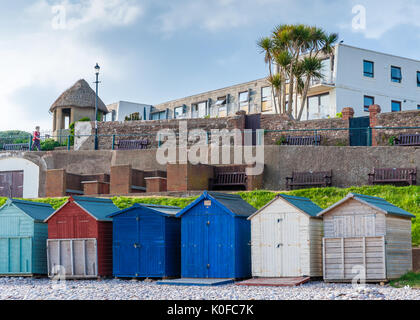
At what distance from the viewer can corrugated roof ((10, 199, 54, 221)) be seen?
63.3 feet

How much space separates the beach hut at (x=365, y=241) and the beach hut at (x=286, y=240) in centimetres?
41

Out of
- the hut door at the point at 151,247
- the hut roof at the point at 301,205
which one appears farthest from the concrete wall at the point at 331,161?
the hut door at the point at 151,247

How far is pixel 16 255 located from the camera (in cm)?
1905

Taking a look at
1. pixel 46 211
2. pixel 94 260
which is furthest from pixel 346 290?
pixel 46 211

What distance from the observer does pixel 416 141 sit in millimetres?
29125

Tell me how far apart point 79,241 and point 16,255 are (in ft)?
6.88

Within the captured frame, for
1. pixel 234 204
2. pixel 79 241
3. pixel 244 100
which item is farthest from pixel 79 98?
pixel 234 204

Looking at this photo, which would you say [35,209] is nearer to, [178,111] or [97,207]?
[97,207]

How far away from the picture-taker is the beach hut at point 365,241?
605 inches

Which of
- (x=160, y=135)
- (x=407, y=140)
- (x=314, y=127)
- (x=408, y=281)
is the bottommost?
(x=408, y=281)

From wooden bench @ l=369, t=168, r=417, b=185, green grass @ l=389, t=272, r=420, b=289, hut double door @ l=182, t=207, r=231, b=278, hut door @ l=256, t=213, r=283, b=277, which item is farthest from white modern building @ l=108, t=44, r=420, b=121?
green grass @ l=389, t=272, r=420, b=289

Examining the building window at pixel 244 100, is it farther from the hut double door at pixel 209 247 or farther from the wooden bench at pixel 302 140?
the hut double door at pixel 209 247

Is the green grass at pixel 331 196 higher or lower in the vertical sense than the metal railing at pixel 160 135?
lower

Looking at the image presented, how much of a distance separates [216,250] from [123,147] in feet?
59.5
